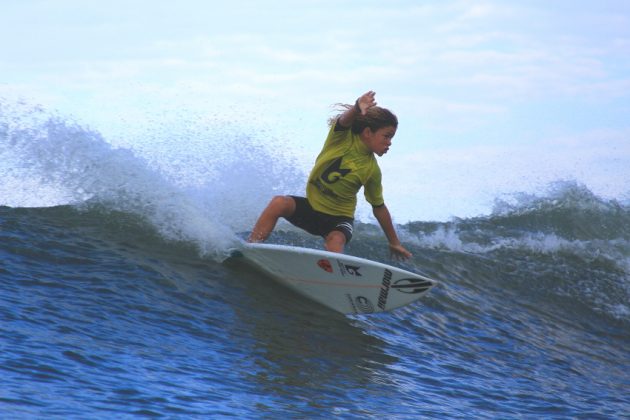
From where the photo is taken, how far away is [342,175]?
716 cm

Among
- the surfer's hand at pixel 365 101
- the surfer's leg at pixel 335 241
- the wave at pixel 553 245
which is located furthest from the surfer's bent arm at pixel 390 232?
the wave at pixel 553 245

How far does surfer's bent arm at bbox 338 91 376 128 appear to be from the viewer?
6.57m

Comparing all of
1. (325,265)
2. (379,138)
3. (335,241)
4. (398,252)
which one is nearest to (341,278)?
(325,265)

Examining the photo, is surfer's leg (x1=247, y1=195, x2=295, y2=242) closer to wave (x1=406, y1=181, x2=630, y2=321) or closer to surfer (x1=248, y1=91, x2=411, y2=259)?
surfer (x1=248, y1=91, x2=411, y2=259)

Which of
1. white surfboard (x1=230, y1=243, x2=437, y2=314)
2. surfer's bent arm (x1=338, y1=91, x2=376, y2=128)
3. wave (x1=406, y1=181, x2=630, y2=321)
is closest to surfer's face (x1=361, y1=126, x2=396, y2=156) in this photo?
surfer's bent arm (x1=338, y1=91, x2=376, y2=128)

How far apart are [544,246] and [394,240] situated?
22.2 ft

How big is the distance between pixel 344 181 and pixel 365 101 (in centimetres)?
88

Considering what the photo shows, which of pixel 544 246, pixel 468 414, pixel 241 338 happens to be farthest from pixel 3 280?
pixel 544 246

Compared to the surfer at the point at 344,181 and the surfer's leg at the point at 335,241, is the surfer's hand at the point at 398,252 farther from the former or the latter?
the surfer's leg at the point at 335,241

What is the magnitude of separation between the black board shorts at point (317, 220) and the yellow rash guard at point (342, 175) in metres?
0.05

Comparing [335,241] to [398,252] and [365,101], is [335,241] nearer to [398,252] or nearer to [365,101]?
[398,252]

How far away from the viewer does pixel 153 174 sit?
33.1 ft

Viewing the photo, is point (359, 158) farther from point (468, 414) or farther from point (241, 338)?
point (468, 414)

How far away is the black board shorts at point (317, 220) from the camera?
7324mm
